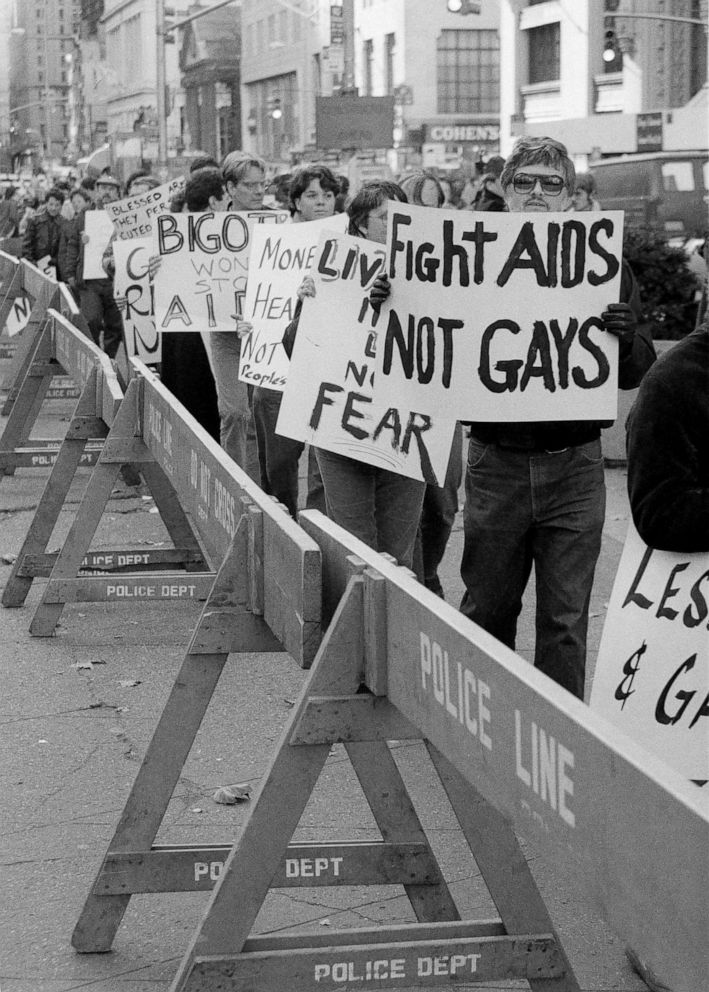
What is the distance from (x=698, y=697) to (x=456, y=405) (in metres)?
1.54

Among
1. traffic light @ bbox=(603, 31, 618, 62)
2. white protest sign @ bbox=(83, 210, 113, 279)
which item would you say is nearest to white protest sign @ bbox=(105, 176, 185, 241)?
white protest sign @ bbox=(83, 210, 113, 279)

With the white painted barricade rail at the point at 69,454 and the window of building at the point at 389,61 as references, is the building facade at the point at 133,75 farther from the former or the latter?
the white painted barricade rail at the point at 69,454

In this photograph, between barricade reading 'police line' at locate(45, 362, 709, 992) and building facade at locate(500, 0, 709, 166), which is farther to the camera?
building facade at locate(500, 0, 709, 166)

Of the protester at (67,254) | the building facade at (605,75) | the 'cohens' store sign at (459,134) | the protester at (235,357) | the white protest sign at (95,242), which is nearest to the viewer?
the protester at (235,357)

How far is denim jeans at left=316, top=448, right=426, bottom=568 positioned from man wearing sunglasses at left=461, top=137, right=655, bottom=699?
2.80 ft

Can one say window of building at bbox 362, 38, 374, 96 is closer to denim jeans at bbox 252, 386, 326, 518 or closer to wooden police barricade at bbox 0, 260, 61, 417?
wooden police barricade at bbox 0, 260, 61, 417

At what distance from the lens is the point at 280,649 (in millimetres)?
3508

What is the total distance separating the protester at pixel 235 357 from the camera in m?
8.20

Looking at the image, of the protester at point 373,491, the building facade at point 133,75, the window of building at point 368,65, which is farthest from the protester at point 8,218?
the window of building at point 368,65

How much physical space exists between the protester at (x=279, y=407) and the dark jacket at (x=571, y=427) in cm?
261

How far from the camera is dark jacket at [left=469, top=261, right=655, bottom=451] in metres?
4.52

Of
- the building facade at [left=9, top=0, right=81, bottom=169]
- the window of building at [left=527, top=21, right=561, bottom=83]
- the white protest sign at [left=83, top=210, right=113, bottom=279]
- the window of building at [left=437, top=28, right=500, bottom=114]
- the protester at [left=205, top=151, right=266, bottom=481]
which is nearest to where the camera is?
the protester at [left=205, top=151, right=266, bottom=481]

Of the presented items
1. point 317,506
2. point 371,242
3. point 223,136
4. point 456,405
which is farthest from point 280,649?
point 223,136

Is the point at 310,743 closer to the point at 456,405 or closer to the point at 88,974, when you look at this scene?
the point at 88,974
